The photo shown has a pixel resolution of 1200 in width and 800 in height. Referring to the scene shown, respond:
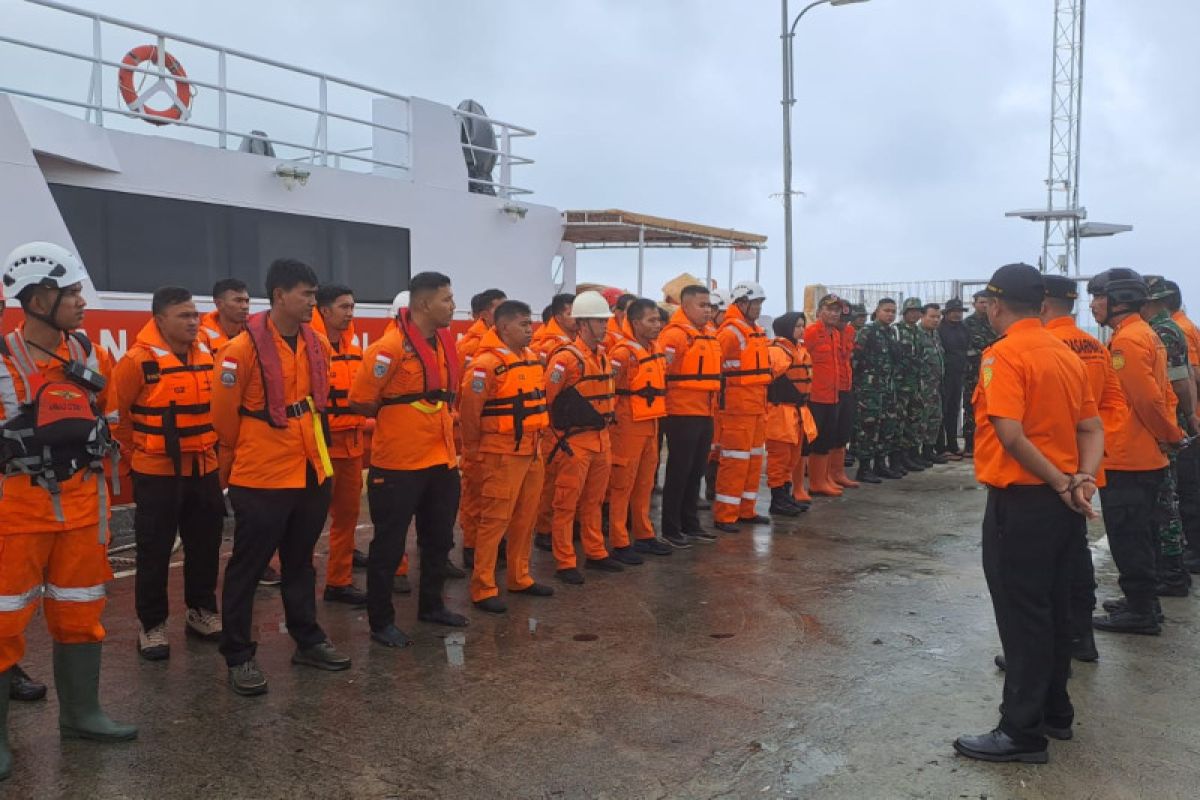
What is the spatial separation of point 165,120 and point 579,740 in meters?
7.05

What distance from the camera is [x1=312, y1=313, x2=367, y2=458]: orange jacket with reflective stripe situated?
572 cm

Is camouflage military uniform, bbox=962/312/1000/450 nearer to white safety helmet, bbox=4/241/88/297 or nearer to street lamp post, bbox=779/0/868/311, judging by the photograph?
street lamp post, bbox=779/0/868/311

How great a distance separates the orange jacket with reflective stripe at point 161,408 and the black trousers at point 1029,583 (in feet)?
12.2

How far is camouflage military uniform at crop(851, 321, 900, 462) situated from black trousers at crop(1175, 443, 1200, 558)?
14.0 ft

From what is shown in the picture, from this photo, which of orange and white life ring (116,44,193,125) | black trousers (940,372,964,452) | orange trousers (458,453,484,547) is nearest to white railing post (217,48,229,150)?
orange and white life ring (116,44,193,125)

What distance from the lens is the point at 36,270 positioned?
3.59m

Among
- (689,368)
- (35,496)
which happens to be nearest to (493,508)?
(689,368)

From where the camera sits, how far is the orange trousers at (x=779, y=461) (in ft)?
28.7

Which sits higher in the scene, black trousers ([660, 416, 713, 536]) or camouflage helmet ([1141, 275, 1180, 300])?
camouflage helmet ([1141, 275, 1180, 300])

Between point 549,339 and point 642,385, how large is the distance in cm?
83

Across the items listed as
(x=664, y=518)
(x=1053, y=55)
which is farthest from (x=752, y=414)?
(x=1053, y=55)

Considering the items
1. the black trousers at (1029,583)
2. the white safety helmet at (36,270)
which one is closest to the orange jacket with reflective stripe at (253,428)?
the white safety helmet at (36,270)

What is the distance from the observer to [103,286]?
7777 mm

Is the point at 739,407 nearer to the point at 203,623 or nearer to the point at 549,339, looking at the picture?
the point at 549,339
